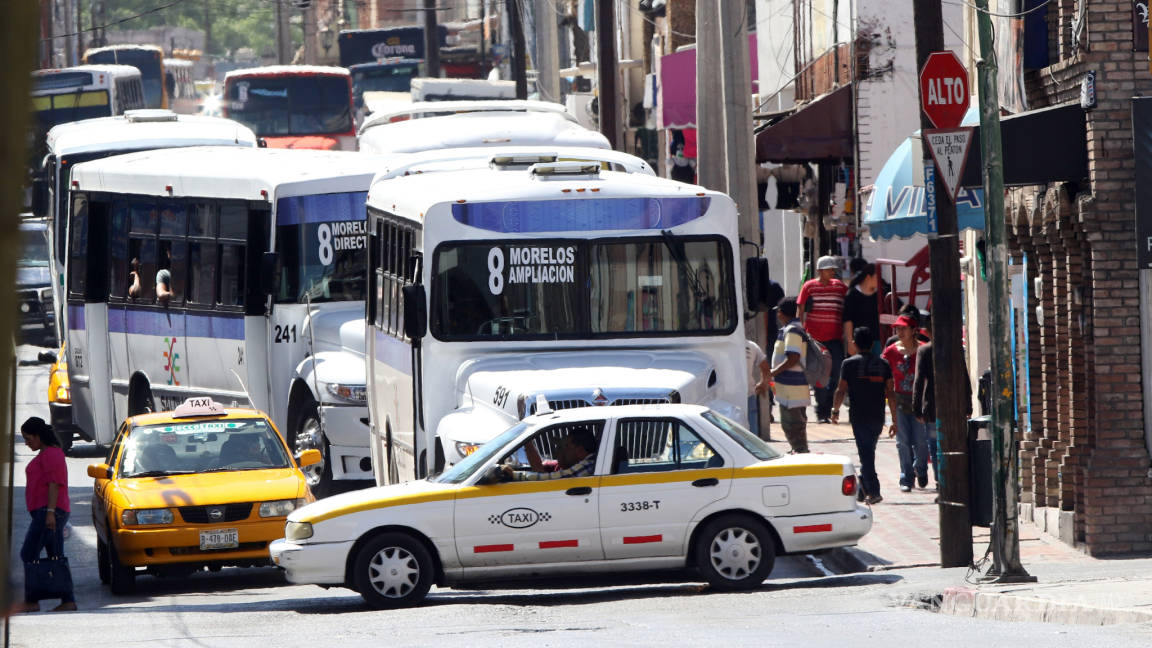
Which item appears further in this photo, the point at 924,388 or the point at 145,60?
the point at 145,60

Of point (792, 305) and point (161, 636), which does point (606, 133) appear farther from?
point (161, 636)

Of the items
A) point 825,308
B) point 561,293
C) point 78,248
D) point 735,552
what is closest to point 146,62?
point 78,248

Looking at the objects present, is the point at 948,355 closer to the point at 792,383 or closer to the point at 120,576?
the point at 792,383

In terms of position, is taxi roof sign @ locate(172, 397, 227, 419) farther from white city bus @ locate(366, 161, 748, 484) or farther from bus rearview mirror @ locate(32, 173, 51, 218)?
bus rearview mirror @ locate(32, 173, 51, 218)

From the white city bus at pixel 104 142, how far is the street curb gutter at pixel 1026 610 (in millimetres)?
16215

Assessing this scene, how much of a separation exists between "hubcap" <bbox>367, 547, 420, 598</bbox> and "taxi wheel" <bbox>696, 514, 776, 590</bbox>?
1.92 meters

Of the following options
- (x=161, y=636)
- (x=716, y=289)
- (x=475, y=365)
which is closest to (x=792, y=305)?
(x=716, y=289)

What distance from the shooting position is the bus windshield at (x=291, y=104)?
4625 cm

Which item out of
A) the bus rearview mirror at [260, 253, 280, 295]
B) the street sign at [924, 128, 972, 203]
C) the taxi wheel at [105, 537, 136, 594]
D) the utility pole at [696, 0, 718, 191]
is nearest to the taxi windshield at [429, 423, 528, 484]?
the taxi wheel at [105, 537, 136, 594]

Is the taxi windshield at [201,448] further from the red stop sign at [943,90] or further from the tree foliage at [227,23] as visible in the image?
the tree foliage at [227,23]

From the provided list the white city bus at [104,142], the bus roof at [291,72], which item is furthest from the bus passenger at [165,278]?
the bus roof at [291,72]

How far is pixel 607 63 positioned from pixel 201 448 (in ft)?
44.5

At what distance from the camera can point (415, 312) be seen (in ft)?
41.7

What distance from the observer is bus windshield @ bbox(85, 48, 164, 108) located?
61.4 metres
